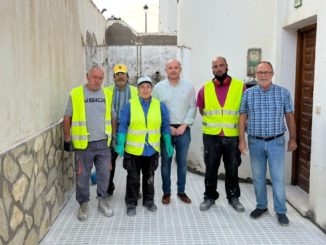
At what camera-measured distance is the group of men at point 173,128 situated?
14.1 ft

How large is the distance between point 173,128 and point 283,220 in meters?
1.54

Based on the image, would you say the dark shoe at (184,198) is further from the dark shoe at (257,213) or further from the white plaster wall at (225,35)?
the white plaster wall at (225,35)

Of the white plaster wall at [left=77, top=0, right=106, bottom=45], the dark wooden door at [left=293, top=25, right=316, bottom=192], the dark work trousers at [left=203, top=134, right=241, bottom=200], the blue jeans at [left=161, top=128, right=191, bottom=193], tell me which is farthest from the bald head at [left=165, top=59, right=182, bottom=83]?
the white plaster wall at [left=77, top=0, right=106, bottom=45]

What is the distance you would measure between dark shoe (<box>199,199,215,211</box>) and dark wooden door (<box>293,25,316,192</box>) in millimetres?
1212

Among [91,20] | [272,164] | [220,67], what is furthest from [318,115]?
[91,20]

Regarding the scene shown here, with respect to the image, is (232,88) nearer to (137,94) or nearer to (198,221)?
(137,94)

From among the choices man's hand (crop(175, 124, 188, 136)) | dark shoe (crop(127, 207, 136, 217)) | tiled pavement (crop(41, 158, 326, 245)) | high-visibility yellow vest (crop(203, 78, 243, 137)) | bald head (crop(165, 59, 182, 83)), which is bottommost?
tiled pavement (crop(41, 158, 326, 245))

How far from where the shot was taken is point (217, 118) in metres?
4.62

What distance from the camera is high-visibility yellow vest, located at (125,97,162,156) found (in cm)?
455

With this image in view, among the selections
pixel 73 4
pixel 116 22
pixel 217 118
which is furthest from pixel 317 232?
pixel 116 22

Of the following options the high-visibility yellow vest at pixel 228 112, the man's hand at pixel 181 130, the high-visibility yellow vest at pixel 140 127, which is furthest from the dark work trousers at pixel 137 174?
the high-visibility yellow vest at pixel 228 112

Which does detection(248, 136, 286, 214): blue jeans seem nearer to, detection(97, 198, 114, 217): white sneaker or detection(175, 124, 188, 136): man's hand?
detection(175, 124, 188, 136): man's hand

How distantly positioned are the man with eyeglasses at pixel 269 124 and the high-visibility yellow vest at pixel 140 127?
3.02 feet

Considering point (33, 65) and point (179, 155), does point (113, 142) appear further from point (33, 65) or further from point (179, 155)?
point (33, 65)
